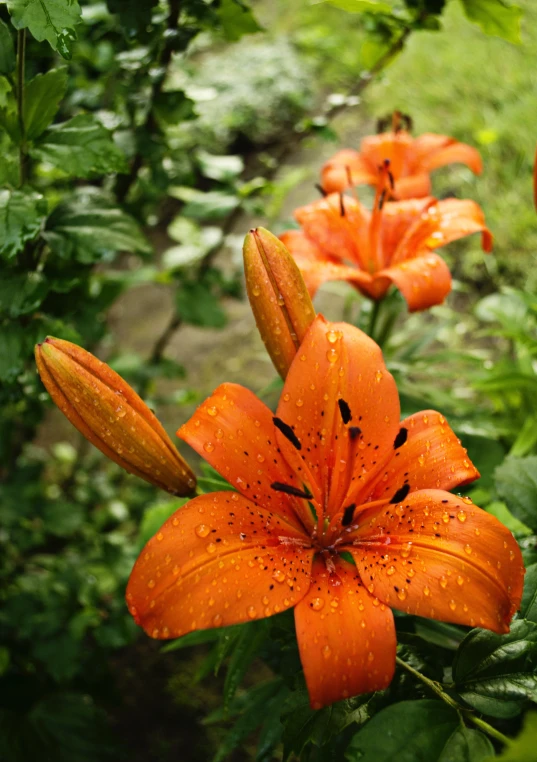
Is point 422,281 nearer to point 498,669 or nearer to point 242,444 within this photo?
point 242,444

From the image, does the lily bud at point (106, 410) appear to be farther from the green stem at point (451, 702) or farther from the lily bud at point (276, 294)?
the green stem at point (451, 702)

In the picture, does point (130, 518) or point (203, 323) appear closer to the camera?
point (203, 323)

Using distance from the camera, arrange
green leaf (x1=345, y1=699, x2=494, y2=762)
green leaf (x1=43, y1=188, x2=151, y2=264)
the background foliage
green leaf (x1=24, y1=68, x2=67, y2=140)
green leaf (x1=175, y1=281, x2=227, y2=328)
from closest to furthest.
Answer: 1. green leaf (x1=345, y1=699, x2=494, y2=762)
2. the background foliage
3. green leaf (x1=24, y1=68, x2=67, y2=140)
4. green leaf (x1=43, y1=188, x2=151, y2=264)
5. green leaf (x1=175, y1=281, x2=227, y2=328)

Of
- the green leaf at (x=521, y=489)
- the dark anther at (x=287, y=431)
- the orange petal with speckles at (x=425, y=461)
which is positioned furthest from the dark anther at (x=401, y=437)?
the green leaf at (x=521, y=489)

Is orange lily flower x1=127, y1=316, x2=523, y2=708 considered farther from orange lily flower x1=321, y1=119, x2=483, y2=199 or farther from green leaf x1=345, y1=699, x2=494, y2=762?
orange lily flower x1=321, y1=119, x2=483, y2=199

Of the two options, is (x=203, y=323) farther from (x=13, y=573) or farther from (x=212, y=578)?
(x=212, y=578)

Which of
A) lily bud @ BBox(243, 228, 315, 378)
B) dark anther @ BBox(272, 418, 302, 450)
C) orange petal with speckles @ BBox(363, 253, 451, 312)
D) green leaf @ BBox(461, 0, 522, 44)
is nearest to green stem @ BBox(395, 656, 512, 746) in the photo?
dark anther @ BBox(272, 418, 302, 450)

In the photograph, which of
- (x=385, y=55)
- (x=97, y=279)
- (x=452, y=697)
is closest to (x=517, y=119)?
(x=385, y=55)
